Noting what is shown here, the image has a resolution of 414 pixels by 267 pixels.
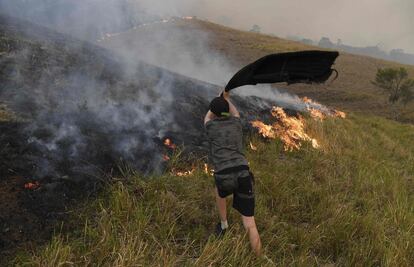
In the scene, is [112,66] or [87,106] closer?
[87,106]

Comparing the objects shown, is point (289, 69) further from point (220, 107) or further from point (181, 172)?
point (181, 172)

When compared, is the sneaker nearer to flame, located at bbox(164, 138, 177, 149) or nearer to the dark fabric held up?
the dark fabric held up

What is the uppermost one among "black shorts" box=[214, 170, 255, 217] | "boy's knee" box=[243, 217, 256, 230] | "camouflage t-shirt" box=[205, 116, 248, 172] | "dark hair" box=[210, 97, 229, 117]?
"dark hair" box=[210, 97, 229, 117]

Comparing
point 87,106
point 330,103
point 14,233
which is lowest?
point 330,103

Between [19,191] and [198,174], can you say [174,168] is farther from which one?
[19,191]

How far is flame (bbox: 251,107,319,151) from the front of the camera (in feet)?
28.5

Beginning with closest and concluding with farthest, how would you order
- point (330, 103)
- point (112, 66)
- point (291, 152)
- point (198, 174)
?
point (198, 174), point (291, 152), point (112, 66), point (330, 103)

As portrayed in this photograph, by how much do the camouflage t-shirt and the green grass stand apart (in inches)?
29.5

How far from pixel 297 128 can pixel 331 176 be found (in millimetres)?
2737

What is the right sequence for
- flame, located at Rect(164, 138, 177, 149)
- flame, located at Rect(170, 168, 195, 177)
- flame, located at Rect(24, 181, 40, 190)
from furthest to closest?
flame, located at Rect(164, 138, 177, 149) → flame, located at Rect(170, 168, 195, 177) → flame, located at Rect(24, 181, 40, 190)

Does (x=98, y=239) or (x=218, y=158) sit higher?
(x=218, y=158)

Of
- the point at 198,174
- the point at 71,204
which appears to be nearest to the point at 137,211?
the point at 71,204

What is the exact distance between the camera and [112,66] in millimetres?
9281

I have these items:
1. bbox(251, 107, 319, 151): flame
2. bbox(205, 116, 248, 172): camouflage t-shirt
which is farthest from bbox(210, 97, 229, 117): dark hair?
bbox(251, 107, 319, 151): flame
